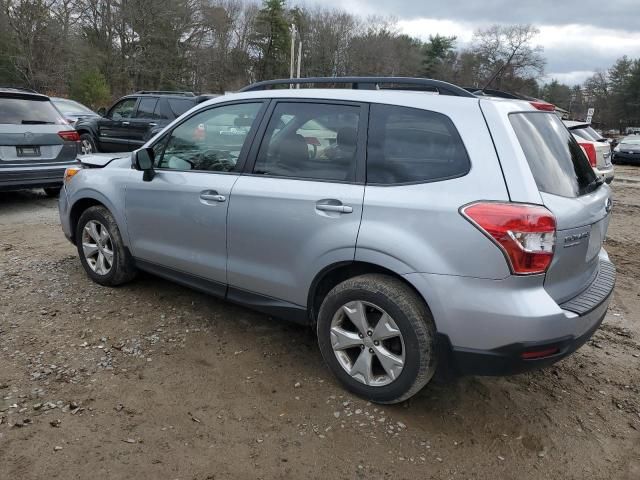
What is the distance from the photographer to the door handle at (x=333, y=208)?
2840 millimetres

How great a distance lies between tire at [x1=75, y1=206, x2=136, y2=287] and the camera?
14.1 ft

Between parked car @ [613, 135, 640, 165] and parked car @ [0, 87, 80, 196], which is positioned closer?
parked car @ [0, 87, 80, 196]

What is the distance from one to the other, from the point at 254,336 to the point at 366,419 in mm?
1209

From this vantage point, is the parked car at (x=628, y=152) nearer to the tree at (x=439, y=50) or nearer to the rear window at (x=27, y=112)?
the rear window at (x=27, y=112)

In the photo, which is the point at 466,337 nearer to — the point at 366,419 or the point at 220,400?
the point at 366,419

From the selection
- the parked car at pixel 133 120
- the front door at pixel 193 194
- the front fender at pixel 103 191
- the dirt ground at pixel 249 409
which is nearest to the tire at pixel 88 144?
the parked car at pixel 133 120

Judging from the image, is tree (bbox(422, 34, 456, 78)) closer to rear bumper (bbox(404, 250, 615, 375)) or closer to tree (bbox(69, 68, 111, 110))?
tree (bbox(69, 68, 111, 110))

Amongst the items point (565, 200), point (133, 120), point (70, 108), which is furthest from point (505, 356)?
point (70, 108)

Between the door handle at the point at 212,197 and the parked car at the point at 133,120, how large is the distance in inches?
302

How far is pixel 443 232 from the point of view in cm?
252

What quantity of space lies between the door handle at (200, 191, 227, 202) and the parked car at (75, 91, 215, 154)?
7.67 meters

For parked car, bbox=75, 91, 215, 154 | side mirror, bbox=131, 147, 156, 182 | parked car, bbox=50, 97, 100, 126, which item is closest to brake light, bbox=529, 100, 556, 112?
side mirror, bbox=131, 147, 156, 182

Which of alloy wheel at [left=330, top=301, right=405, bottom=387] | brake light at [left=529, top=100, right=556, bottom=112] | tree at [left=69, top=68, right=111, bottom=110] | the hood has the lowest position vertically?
alloy wheel at [left=330, top=301, right=405, bottom=387]

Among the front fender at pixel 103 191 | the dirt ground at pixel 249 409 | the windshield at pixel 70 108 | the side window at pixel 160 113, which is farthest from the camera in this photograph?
the windshield at pixel 70 108
